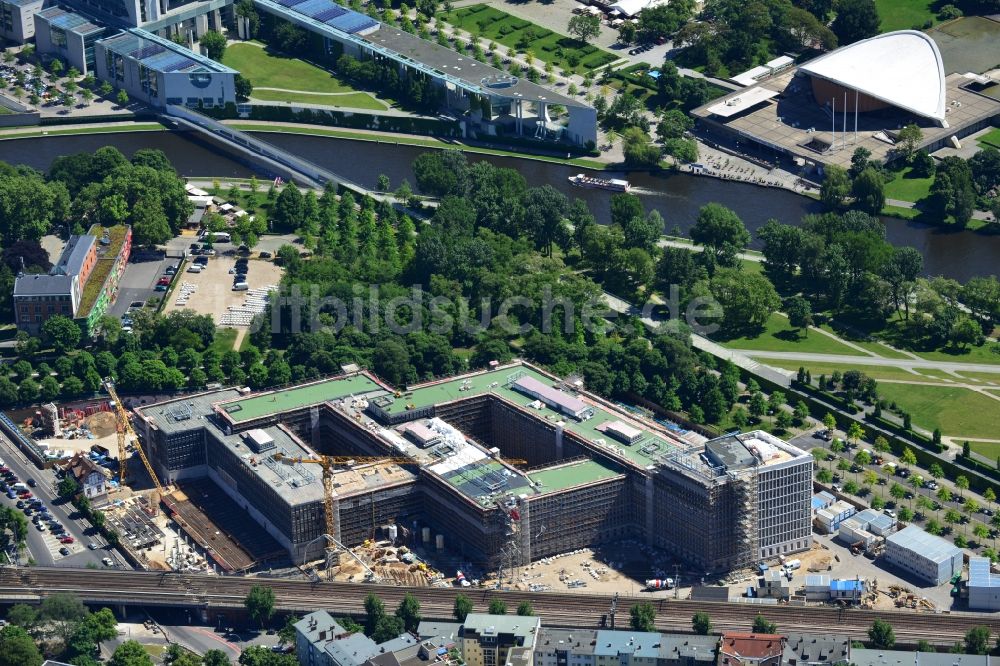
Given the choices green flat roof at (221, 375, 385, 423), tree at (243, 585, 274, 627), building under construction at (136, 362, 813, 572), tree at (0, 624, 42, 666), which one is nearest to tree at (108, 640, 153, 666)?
tree at (0, 624, 42, 666)

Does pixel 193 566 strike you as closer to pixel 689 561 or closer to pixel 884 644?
pixel 689 561

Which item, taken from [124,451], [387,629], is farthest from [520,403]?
[124,451]

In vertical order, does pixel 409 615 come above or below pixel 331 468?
below

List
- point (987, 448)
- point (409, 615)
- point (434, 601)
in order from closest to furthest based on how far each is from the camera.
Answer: point (409, 615) → point (434, 601) → point (987, 448)

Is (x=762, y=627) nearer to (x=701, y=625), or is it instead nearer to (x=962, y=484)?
(x=701, y=625)

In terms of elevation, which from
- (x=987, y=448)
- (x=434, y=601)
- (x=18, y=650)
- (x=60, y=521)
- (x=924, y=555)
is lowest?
(x=60, y=521)

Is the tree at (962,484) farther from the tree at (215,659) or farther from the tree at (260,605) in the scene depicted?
the tree at (215,659)

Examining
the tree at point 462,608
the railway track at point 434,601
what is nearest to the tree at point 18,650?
the railway track at point 434,601

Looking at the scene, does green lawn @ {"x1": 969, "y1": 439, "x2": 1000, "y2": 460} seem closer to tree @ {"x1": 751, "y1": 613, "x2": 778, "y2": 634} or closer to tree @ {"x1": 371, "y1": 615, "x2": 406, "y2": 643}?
tree @ {"x1": 751, "y1": 613, "x2": 778, "y2": 634}

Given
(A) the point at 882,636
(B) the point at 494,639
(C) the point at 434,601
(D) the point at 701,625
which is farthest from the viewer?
(C) the point at 434,601
